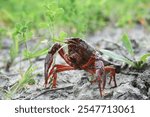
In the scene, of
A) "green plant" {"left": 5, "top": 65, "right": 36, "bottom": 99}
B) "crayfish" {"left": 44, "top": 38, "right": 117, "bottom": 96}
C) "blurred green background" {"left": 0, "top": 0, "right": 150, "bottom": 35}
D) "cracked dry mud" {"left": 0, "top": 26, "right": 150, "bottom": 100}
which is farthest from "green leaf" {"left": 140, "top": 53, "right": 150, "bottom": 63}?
"blurred green background" {"left": 0, "top": 0, "right": 150, "bottom": 35}

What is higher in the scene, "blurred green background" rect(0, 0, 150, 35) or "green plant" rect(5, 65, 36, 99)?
"blurred green background" rect(0, 0, 150, 35)

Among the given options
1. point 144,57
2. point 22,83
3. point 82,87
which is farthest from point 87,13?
point 82,87

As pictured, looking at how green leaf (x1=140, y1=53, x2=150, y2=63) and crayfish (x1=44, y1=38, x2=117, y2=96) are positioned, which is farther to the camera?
green leaf (x1=140, y1=53, x2=150, y2=63)

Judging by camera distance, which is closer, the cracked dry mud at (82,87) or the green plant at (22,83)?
the cracked dry mud at (82,87)

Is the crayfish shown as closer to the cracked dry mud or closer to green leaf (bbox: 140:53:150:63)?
Answer: the cracked dry mud

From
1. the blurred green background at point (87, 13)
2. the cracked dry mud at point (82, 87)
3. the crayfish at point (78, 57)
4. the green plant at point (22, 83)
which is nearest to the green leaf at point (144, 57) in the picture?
the cracked dry mud at point (82, 87)

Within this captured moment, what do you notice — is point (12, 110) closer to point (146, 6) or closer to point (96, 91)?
point (96, 91)

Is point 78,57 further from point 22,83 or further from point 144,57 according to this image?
point 144,57

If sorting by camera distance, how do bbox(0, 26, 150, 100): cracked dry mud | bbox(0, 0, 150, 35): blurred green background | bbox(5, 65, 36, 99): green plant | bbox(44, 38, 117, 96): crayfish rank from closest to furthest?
bbox(0, 26, 150, 100): cracked dry mud < bbox(44, 38, 117, 96): crayfish < bbox(5, 65, 36, 99): green plant < bbox(0, 0, 150, 35): blurred green background

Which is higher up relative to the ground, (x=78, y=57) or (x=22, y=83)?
(x=78, y=57)

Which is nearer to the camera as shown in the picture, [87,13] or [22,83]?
[22,83]

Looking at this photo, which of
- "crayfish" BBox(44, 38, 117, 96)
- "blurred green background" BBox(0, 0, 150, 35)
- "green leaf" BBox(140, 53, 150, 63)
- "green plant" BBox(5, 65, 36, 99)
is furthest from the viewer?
"blurred green background" BBox(0, 0, 150, 35)

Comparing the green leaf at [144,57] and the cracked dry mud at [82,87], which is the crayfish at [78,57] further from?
the green leaf at [144,57]
